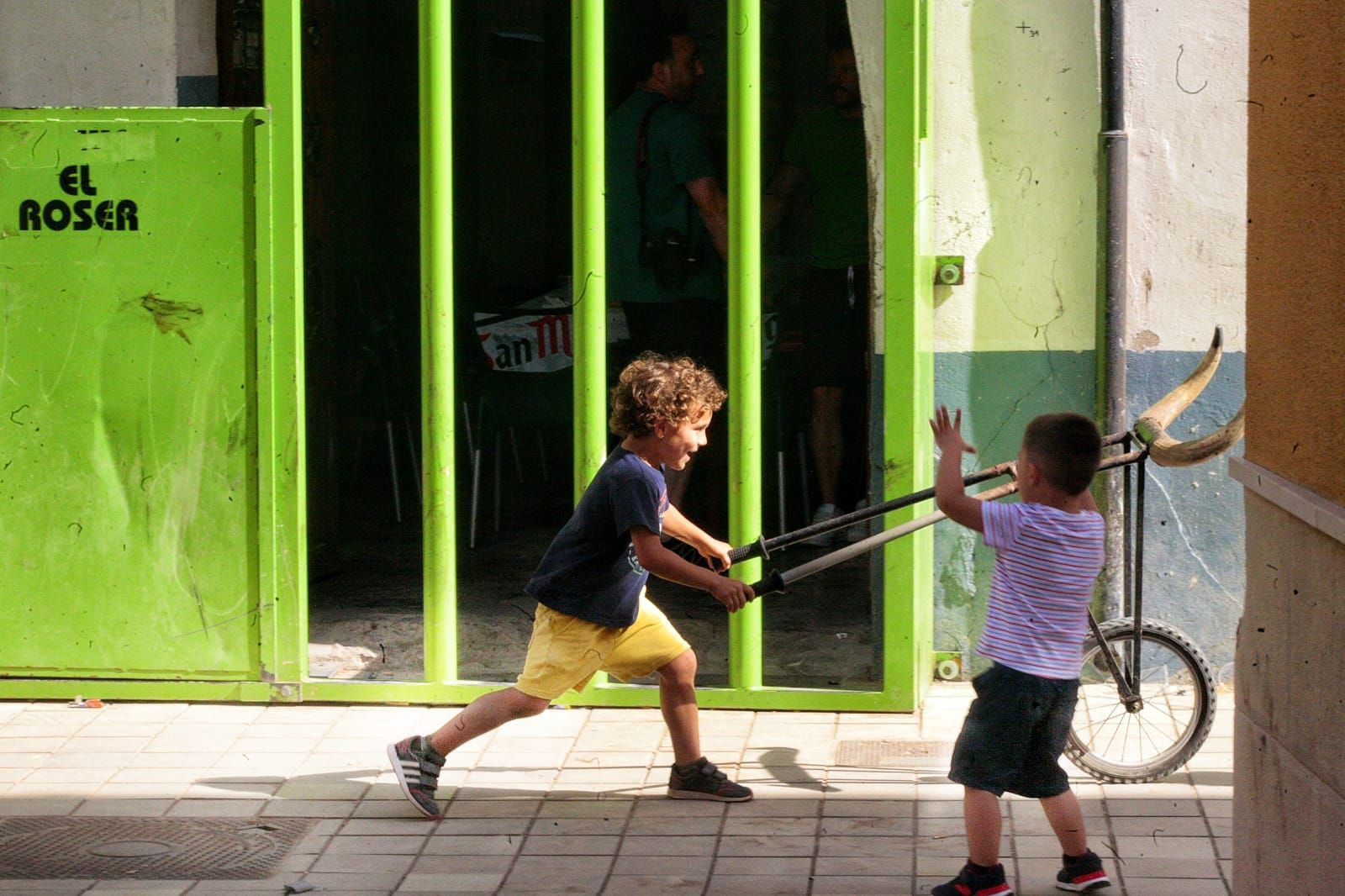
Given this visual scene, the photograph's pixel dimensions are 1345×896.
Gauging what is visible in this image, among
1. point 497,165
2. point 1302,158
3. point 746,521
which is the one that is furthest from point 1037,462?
point 497,165

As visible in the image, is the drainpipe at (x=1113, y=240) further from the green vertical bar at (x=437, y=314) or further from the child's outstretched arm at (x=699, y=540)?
the green vertical bar at (x=437, y=314)

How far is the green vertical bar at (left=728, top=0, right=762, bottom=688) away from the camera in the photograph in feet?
20.6

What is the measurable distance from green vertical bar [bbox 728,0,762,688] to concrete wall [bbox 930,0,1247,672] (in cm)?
72

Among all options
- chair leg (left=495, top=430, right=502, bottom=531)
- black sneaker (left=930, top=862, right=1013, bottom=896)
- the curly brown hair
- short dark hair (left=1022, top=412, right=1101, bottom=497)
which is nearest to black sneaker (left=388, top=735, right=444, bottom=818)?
the curly brown hair

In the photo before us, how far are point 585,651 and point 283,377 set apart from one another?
1878 millimetres

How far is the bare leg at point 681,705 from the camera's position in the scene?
17.6 feet

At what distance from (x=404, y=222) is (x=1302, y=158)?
5.31m

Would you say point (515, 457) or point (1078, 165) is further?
point (515, 457)

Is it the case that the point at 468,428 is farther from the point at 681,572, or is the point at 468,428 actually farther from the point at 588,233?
the point at 681,572

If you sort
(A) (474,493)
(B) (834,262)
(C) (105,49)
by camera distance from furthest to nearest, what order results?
1. (A) (474,493)
2. (B) (834,262)
3. (C) (105,49)

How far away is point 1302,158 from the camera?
3.83 metres

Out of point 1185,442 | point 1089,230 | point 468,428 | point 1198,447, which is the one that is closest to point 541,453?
point 468,428

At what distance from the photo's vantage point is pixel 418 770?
5246 mm

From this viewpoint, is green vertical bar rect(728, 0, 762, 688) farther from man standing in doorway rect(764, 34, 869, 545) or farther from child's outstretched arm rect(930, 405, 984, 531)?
child's outstretched arm rect(930, 405, 984, 531)
